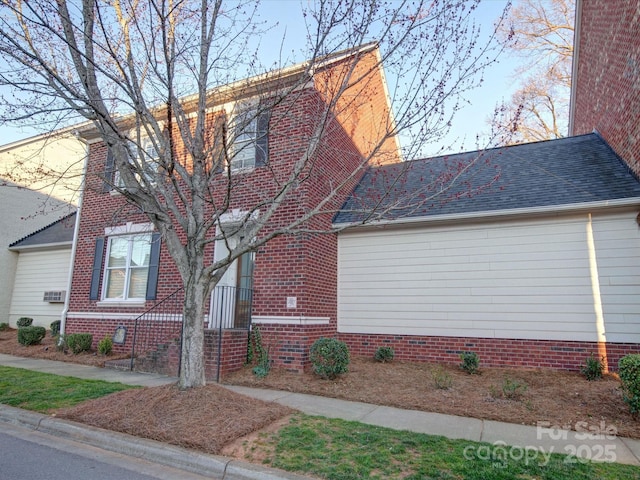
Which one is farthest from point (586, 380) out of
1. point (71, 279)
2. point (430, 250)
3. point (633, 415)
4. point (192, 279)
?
point (71, 279)

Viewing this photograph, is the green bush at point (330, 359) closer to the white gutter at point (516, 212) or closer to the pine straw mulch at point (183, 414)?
the pine straw mulch at point (183, 414)

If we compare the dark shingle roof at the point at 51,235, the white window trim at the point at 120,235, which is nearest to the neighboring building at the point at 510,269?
the white window trim at the point at 120,235

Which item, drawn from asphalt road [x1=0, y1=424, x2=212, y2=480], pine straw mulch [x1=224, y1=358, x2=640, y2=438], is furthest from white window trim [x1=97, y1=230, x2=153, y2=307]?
asphalt road [x1=0, y1=424, x2=212, y2=480]

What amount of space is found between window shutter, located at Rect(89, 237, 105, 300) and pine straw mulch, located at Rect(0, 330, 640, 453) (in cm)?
574

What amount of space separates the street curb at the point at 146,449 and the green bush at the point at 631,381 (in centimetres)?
442

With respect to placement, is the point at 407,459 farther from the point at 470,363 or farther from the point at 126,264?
the point at 126,264

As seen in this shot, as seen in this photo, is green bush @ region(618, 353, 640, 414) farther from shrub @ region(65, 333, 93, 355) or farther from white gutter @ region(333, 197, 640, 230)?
shrub @ region(65, 333, 93, 355)

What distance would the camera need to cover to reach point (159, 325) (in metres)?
9.63

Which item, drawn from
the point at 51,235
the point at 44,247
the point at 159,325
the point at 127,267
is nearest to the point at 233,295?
the point at 159,325

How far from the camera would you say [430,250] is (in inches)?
365

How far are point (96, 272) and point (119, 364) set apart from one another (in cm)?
334

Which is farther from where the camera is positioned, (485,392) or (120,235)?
(120,235)

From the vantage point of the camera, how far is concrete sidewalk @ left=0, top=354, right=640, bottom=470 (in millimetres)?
4328

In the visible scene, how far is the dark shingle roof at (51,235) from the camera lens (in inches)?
580
